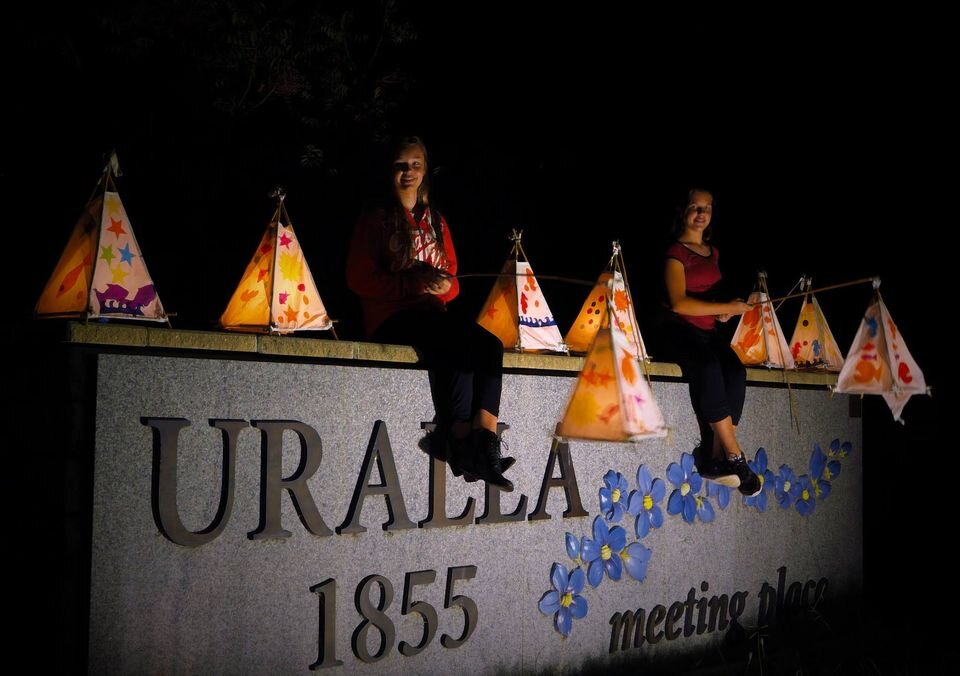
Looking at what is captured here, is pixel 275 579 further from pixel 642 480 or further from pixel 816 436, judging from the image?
pixel 816 436

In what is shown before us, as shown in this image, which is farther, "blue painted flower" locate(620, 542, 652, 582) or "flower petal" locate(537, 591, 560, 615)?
"blue painted flower" locate(620, 542, 652, 582)

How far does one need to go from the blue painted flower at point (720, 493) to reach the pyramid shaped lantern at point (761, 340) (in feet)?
2.63

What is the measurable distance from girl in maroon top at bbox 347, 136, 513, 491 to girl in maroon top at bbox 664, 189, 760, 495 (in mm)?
1146

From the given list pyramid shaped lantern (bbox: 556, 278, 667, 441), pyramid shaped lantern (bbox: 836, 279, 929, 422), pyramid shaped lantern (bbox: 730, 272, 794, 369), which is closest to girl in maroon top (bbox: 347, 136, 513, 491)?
pyramid shaped lantern (bbox: 556, 278, 667, 441)

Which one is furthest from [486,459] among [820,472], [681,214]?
[820,472]

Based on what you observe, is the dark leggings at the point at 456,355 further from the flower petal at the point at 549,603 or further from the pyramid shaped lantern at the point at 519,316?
the flower petal at the point at 549,603

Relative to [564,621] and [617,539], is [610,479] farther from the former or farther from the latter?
[564,621]

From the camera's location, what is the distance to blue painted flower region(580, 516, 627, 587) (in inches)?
162

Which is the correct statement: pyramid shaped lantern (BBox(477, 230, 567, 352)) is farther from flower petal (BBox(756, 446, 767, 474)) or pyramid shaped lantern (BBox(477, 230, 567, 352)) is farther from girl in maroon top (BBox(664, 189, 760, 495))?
flower petal (BBox(756, 446, 767, 474))

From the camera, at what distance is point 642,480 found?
14.2ft

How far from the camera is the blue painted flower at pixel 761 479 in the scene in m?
4.86

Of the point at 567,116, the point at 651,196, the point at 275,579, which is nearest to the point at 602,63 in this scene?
the point at 567,116

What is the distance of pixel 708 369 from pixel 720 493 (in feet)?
2.81

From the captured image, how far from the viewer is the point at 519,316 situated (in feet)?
13.9
